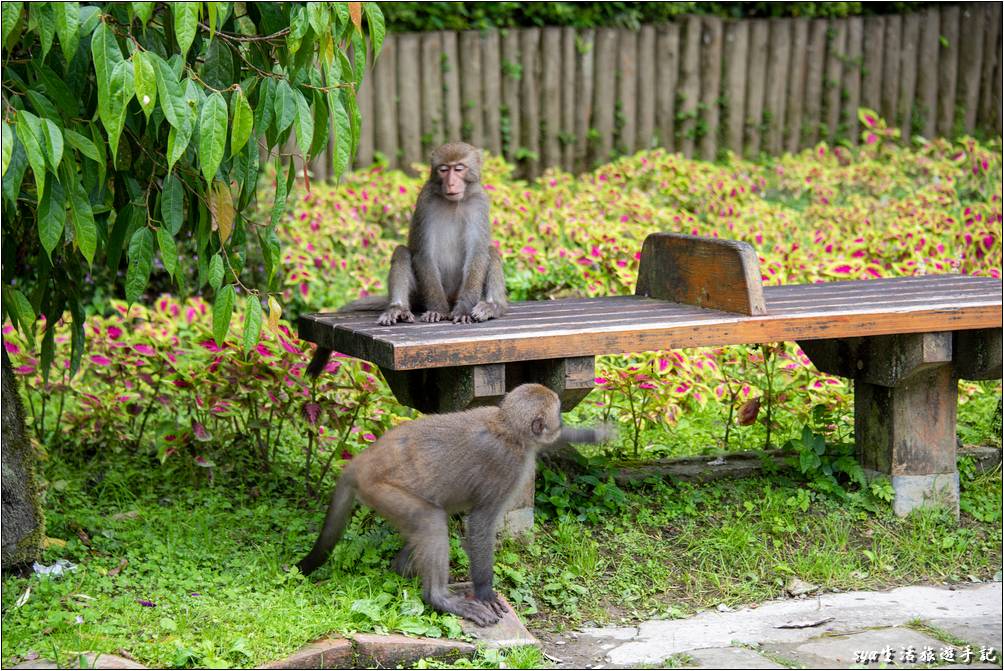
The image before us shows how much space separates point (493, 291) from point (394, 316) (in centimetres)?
48

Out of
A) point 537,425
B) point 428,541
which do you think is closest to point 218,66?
point 537,425

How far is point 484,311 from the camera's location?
5.21 metres

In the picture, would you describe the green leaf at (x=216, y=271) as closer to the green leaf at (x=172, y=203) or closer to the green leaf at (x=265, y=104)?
the green leaf at (x=172, y=203)

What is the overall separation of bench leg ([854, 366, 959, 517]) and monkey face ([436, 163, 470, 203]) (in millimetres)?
2131

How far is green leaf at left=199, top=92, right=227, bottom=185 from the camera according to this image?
11.9 feet

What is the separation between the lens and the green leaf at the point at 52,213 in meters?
3.80

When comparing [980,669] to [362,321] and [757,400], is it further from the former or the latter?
[362,321]

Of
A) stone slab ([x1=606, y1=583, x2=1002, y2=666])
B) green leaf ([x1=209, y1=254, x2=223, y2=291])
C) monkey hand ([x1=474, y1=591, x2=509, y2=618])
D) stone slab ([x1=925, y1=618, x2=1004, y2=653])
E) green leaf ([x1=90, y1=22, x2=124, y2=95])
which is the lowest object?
stone slab ([x1=606, y1=583, x2=1002, y2=666])

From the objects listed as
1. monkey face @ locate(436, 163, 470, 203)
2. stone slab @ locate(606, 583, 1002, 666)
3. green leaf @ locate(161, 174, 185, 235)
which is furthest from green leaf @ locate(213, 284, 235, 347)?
stone slab @ locate(606, 583, 1002, 666)

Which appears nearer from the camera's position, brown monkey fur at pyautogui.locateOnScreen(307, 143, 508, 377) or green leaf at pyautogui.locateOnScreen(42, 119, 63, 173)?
green leaf at pyautogui.locateOnScreen(42, 119, 63, 173)

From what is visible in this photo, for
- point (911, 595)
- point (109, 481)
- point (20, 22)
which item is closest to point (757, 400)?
point (911, 595)

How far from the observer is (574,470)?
577cm

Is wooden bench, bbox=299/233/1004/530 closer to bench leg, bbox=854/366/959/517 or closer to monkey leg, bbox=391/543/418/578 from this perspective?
bench leg, bbox=854/366/959/517

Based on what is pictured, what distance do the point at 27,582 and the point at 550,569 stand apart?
6.63 feet
